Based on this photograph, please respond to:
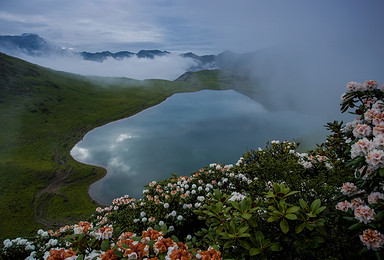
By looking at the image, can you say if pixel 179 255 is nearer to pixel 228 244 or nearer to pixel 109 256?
pixel 109 256

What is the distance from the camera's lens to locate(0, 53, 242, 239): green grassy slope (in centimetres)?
4447

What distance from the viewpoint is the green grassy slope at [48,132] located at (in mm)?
44469

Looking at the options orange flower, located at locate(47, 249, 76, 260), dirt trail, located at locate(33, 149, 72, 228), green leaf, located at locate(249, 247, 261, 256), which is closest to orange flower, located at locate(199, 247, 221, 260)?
green leaf, located at locate(249, 247, 261, 256)

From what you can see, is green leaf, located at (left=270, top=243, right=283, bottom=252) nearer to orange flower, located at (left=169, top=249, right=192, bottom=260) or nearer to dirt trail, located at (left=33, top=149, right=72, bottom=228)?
orange flower, located at (left=169, top=249, right=192, bottom=260)

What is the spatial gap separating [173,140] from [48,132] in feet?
187

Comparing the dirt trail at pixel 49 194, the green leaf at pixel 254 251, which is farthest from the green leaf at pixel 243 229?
the dirt trail at pixel 49 194

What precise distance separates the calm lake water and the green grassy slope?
562 centimetres

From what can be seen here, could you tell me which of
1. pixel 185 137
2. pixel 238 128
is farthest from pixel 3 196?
pixel 238 128

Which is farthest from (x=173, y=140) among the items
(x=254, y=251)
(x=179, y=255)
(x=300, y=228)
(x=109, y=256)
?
(x=179, y=255)

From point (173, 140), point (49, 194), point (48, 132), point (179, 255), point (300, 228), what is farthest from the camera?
point (48, 132)

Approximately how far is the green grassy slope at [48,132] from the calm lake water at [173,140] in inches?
221

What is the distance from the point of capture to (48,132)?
3745 inches

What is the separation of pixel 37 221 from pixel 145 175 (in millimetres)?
23025

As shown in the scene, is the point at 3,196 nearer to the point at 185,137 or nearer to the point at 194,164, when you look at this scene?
the point at 194,164
